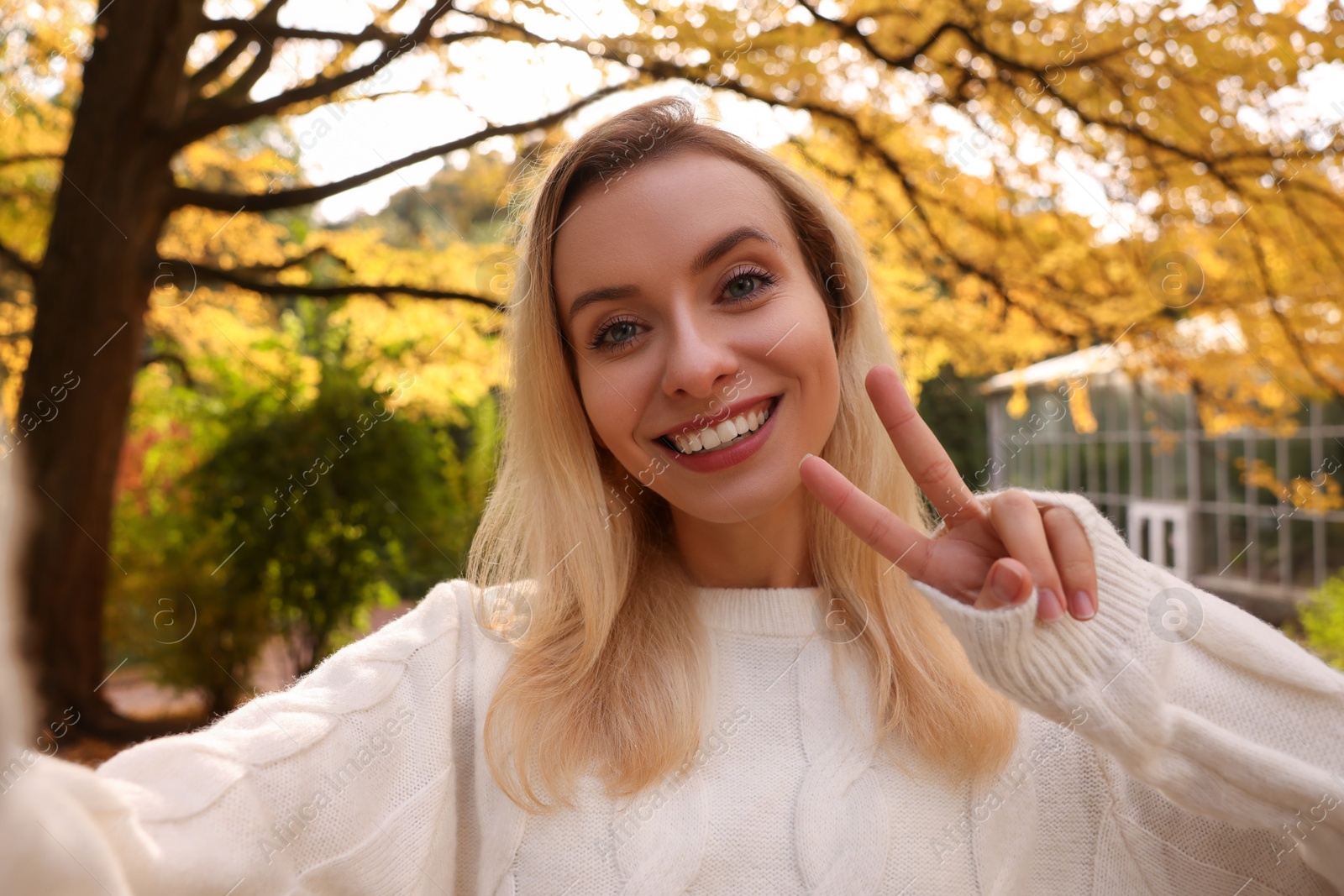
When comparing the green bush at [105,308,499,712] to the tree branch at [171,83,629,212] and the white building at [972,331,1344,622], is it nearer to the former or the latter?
the tree branch at [171,83,629,212]

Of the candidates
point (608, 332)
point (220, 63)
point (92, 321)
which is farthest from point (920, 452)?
point (220, 63)

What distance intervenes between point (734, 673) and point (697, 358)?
563mm

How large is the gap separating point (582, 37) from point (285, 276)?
2.47 meters

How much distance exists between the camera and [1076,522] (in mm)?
1086

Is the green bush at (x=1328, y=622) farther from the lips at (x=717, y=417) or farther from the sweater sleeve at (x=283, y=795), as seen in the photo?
the sweater sleeve at (x=283, y=795)

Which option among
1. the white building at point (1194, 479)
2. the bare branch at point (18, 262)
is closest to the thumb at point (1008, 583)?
the bare branch at point (18, 262)

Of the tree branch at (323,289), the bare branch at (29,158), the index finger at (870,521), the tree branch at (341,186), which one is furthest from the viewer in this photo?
the tree branch at (323,289)

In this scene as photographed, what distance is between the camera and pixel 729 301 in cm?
145

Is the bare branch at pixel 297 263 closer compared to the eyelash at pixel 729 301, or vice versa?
the eyelash at pixel 729 301

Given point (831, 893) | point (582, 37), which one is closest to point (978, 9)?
point (582, 37)

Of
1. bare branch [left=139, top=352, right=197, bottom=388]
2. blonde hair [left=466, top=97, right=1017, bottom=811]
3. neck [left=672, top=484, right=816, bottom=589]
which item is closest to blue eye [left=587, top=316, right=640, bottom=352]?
blonde hair [left=466, top=97, right=1017, bottom=811]

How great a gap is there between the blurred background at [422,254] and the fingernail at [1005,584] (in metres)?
2.98

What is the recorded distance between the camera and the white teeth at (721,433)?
1422mm

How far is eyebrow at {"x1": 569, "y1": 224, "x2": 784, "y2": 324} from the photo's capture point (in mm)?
1414
